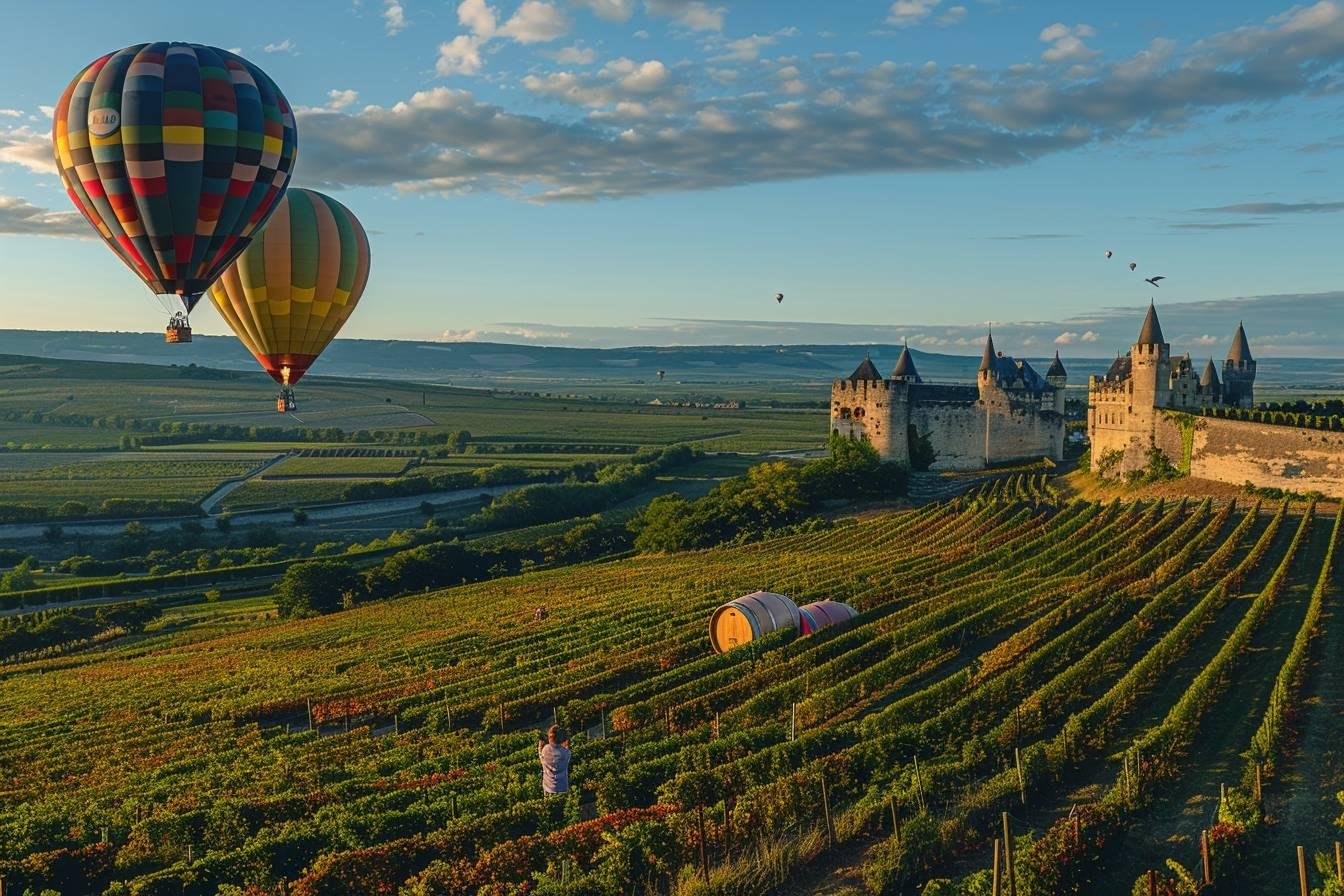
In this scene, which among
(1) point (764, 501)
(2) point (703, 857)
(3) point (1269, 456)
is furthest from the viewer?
(1) point (764, 501)

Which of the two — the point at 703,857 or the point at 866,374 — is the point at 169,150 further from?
the point at 866,374

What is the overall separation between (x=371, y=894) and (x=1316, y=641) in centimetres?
2064

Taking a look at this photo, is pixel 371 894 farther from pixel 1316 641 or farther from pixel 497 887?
pixel 1316 641

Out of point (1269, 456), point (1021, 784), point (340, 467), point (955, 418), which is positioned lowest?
point (340, 467)

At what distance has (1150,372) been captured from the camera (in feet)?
192

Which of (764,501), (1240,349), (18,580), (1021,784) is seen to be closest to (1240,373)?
(1240,349)

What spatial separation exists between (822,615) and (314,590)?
3543cm

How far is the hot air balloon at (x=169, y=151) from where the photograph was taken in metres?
28.2

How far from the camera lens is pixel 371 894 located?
1368 centimetres

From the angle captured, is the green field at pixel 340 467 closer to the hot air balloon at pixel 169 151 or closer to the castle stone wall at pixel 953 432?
the castle stone wall at pixel 953 432

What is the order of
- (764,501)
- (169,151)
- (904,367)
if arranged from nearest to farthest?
(169,151) < (764,501) < (904,367)

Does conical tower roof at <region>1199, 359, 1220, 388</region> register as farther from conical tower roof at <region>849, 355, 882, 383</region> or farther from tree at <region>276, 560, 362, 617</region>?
tree at <region>276, 560, 362, 617</region>

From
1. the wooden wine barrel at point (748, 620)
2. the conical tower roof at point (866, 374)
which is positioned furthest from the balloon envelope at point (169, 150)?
the conical tower roof at point (866, 374)

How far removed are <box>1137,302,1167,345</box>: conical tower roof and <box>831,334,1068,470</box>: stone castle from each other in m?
12.2
